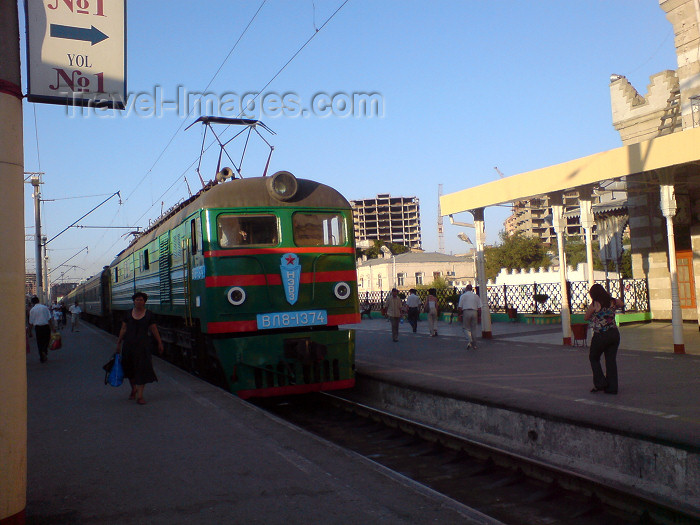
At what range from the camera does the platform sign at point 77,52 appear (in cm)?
463

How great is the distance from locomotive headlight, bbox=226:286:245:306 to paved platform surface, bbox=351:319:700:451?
10.0ft

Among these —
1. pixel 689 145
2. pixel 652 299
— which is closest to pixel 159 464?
pixel 689 145

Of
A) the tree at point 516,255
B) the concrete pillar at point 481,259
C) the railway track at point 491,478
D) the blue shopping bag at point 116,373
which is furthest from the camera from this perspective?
the tree at point 516,255

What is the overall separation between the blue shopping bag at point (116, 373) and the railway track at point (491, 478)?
297cm

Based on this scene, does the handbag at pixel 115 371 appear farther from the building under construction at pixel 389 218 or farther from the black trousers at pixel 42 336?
the building under construction at pixel 389 218

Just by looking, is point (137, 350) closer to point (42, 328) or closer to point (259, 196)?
point (259, 196)

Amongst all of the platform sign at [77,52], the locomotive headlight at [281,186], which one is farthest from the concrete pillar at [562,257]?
the platform sign at [77,52]

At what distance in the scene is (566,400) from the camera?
8180 millimetres

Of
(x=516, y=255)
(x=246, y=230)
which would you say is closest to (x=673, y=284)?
(x=246, y=230)

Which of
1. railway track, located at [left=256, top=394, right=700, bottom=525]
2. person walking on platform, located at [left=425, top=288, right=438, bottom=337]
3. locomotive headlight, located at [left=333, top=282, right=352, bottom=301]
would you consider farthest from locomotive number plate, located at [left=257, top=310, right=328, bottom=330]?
person walking on platform, located at [left=425, top=288, right=438, bottom=337]

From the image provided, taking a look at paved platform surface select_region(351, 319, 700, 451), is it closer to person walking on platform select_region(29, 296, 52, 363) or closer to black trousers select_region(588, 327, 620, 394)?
black trousers select_region(588, 327, 620, 394)

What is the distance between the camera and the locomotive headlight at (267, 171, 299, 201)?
10391mm

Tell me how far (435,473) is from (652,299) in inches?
523

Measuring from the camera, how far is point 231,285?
9867mm
